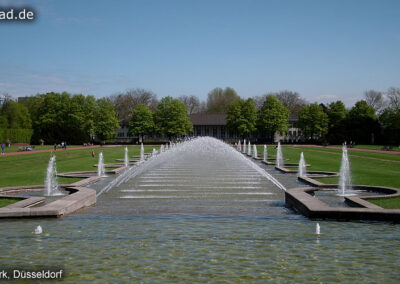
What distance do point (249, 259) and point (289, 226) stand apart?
9.96ft

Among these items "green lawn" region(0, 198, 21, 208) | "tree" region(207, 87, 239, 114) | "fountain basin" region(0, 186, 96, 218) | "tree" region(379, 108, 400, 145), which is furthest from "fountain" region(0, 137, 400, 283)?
"tree" region(207, 87, 239, 114)

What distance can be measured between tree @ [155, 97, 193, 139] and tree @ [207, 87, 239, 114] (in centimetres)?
3906

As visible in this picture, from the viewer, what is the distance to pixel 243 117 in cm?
10212

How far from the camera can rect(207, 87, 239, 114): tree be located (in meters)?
146

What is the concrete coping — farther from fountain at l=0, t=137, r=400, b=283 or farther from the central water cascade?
the central water cascade

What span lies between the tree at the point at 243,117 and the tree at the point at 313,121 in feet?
36.1

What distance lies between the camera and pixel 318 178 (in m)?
21.7

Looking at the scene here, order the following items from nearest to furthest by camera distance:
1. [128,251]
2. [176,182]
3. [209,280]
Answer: [209,280]
[128,251]
[176,182]

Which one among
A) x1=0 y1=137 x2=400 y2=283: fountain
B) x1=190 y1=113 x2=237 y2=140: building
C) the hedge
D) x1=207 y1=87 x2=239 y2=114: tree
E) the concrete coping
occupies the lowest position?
x1=0 y1=137 x2=400 y2=283: fountain

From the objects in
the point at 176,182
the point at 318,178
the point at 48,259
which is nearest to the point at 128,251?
the point at 48,259

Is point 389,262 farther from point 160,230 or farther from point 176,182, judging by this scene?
point 176,182

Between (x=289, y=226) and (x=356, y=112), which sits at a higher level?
(x=356, y=112)

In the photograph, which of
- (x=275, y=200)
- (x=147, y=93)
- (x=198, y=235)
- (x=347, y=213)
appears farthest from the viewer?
(x=147, y=93)

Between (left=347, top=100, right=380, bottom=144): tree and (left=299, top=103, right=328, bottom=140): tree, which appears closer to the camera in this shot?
(left=347, top=100, right=380, bottom=144): tree
